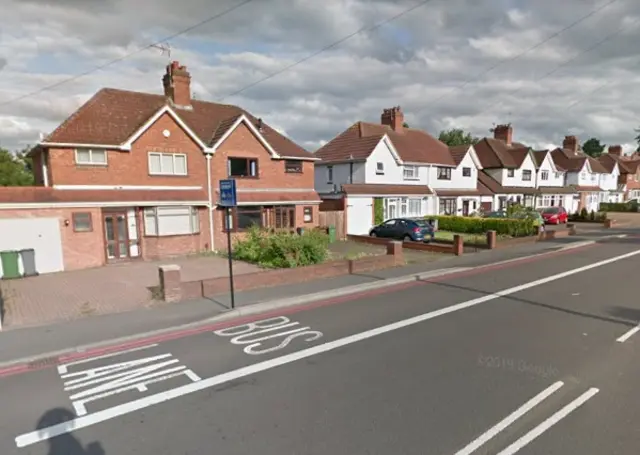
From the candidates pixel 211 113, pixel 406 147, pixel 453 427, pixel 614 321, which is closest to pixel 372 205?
pixel 406 147

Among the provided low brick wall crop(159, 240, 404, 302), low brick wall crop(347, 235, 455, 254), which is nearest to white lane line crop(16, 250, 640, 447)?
low brick wall crop(159, 240, 404, 302)

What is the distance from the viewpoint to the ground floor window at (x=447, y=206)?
30.9 metres

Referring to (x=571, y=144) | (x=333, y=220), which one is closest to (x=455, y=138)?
(x=571, y=144)

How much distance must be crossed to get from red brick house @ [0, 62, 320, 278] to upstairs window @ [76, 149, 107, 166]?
1.3 inches

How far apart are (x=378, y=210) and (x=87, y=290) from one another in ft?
60.3

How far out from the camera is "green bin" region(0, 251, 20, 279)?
12.3 metres

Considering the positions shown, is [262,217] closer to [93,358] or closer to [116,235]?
[116,235]

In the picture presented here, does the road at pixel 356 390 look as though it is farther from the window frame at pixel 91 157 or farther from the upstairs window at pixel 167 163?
the upstairs window at pixel 167 163

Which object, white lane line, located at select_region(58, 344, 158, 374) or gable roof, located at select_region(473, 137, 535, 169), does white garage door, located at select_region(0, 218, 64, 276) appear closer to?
white lane line, located at select_region(58, 344, 158, 374)

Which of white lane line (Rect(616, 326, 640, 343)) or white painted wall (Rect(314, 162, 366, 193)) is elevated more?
white painted wall (Rect(314, 162, 366, 193))

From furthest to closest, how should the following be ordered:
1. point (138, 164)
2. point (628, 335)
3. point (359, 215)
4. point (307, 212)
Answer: point (359, 215) → point (307, 212) → point (138, 164) → point (628, 335)

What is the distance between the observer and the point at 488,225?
23.9 metres

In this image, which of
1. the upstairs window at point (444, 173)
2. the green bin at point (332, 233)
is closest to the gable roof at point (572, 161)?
the upstairs window at point (444, 173)

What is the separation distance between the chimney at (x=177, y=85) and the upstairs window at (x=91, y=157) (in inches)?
239
